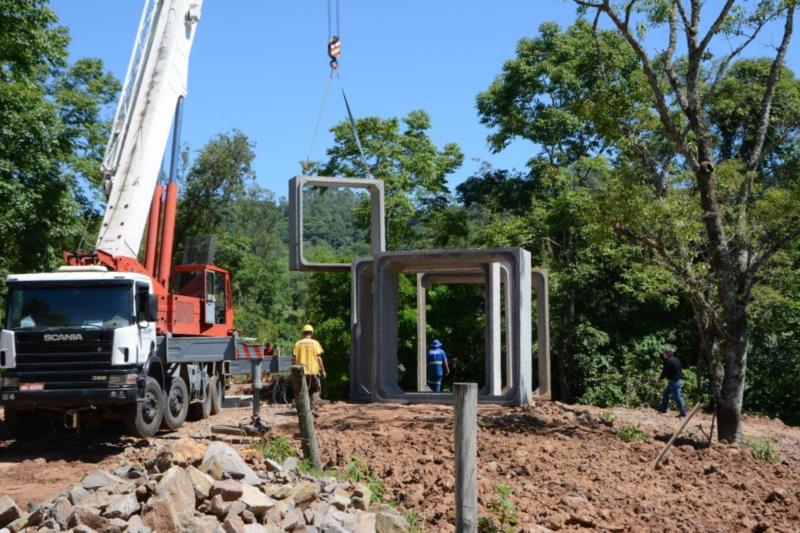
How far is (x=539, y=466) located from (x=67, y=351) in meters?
6.74

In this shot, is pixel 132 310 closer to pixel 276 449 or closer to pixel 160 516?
pixel 276 449

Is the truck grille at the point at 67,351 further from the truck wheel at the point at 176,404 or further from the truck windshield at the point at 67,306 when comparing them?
the truck wheel at the point at 176,404

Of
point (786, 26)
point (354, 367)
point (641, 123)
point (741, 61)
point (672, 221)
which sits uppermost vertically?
point (741, 61)

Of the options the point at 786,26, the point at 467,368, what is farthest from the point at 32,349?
the point at 467,368

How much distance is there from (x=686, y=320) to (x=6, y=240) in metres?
19.4

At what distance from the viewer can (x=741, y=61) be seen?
3116cm

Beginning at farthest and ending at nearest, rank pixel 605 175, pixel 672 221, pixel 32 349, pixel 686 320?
pixel 686 320 < pixel 605 175 < pixel 672 221 < pixel 32 349

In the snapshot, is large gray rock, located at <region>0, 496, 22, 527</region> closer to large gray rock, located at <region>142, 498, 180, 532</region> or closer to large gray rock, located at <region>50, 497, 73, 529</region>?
large gray rock, located at <region>50, 497, 73, 529</region>

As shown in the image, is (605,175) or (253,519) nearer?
(253,519)

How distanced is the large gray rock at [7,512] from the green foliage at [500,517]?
4.28m

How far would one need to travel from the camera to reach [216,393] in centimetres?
1841

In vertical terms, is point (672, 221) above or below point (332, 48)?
below

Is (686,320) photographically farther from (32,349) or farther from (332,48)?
(32,349)

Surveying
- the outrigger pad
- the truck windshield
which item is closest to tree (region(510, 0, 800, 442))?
the outrigger pad
